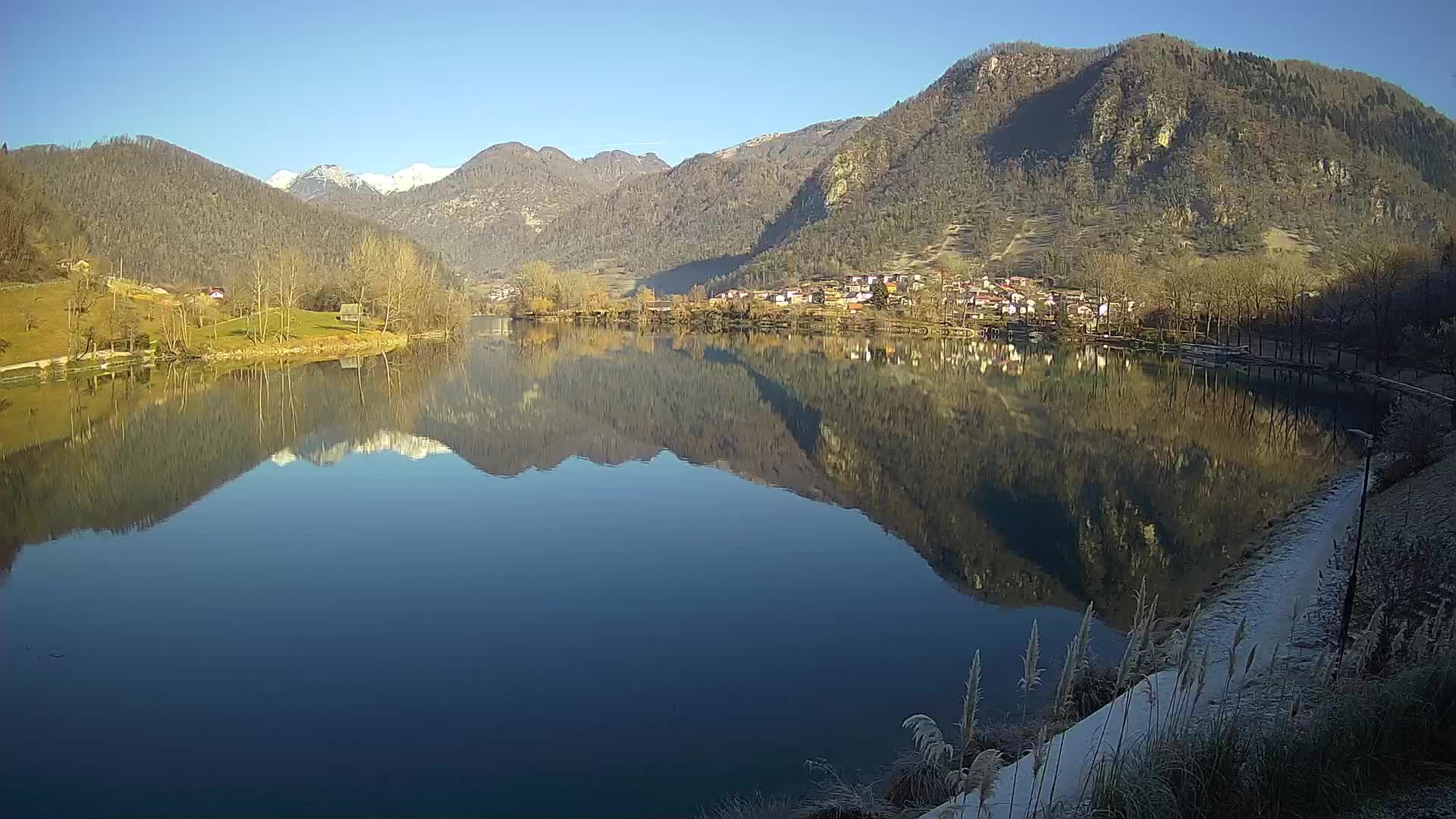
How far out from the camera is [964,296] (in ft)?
336

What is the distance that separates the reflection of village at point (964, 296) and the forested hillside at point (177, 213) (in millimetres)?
62729

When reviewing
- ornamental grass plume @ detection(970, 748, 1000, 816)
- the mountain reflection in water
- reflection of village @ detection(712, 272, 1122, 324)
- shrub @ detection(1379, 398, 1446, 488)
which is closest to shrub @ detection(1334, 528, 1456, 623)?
the mountain reflection in water

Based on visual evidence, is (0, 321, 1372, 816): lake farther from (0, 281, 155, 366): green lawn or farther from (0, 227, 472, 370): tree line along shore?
(0, 227, 472, 370): tree line along shore

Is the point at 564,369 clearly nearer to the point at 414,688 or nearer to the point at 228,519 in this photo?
the point at 228,519

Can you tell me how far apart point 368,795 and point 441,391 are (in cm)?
3656

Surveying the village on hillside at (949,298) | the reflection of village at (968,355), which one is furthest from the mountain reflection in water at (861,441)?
the village on hillside at (949,298)

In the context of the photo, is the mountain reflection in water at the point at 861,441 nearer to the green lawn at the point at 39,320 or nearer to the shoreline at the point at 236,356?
the shoreline at the point at 236,356

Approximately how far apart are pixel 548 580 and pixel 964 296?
9413cm

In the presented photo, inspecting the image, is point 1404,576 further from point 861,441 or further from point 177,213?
point 177,213

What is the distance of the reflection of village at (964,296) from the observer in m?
91.2

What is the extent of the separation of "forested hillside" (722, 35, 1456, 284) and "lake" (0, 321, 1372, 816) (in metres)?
89.1

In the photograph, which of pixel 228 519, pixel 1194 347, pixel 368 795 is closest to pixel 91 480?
pixel 228 519

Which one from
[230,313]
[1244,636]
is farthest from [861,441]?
[230,313]

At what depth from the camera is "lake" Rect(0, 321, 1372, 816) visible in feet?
28.6
